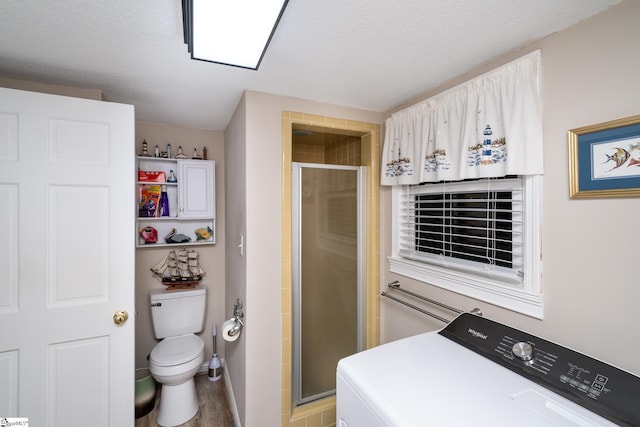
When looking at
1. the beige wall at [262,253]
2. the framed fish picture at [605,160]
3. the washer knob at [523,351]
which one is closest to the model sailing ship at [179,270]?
the beige wall at [262,253]

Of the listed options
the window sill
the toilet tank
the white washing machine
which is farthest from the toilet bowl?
the window sill

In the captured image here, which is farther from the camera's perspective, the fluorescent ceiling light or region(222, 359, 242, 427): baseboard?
region(222, 359, 242, 427): baseboard

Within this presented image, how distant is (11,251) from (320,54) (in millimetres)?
1837

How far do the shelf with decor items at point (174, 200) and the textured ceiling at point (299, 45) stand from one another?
0.71 metres

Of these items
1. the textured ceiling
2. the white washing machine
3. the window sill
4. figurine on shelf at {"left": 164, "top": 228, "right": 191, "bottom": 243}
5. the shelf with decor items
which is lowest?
the white washing machine

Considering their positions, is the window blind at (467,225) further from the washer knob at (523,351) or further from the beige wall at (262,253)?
the beige wall at (262,253)

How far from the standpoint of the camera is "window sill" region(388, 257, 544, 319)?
3.94ft

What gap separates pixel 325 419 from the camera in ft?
6.22

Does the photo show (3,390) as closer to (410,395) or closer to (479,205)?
(410,395)

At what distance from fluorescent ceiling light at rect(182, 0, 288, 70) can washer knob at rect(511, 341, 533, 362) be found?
1.55 metres

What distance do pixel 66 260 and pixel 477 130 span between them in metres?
2.29

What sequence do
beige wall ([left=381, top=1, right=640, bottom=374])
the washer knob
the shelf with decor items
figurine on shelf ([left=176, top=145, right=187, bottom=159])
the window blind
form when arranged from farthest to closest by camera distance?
figurine on shelf ([left=176, top=145, right=187, bottom=159]) → the shelf with decor items → the window blind → the washer knob → beige wall ([left=381, top=1, right=640, bottom=374])

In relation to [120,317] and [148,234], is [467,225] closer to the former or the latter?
[120,317]

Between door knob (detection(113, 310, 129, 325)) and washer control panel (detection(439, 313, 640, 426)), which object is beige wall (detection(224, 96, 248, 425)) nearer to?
door knob (detection(113, 310, 129, 325))
